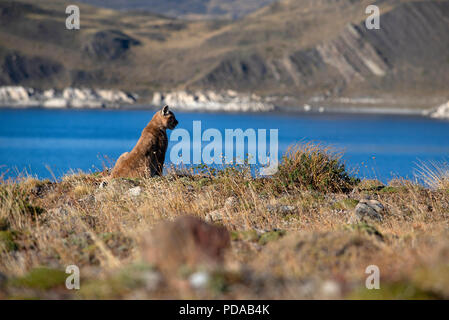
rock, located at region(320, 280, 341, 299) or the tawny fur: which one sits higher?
the tawny fur

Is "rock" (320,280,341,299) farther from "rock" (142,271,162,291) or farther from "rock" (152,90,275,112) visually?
"rock" (152,90,275,112)

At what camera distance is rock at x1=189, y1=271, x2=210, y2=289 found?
4.82 meters

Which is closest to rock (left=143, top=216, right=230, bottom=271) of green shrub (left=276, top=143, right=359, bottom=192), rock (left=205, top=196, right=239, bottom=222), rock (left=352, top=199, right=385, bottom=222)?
rock (left=205, top=196, right=239, bottom=222)

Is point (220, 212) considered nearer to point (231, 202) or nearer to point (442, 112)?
point (231, 202)

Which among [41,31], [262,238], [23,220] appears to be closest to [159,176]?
[23,220]

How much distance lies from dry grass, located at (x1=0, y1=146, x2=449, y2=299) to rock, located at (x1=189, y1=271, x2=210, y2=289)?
40 millimetres

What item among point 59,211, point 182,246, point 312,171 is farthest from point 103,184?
point 182,246

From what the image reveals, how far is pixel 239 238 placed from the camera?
286 inches

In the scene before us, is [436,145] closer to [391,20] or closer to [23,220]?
[23,220]

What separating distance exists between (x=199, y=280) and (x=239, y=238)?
2479mm

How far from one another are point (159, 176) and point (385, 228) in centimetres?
542

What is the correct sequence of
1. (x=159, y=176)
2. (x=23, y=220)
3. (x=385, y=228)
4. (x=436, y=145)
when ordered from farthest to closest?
1. (x=436, y=145)
2. (x=159, y=176)
3. (x=23, y=220)
4. (x=385, y=228)

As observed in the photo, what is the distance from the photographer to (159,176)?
1202 cm

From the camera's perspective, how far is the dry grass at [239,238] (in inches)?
199
